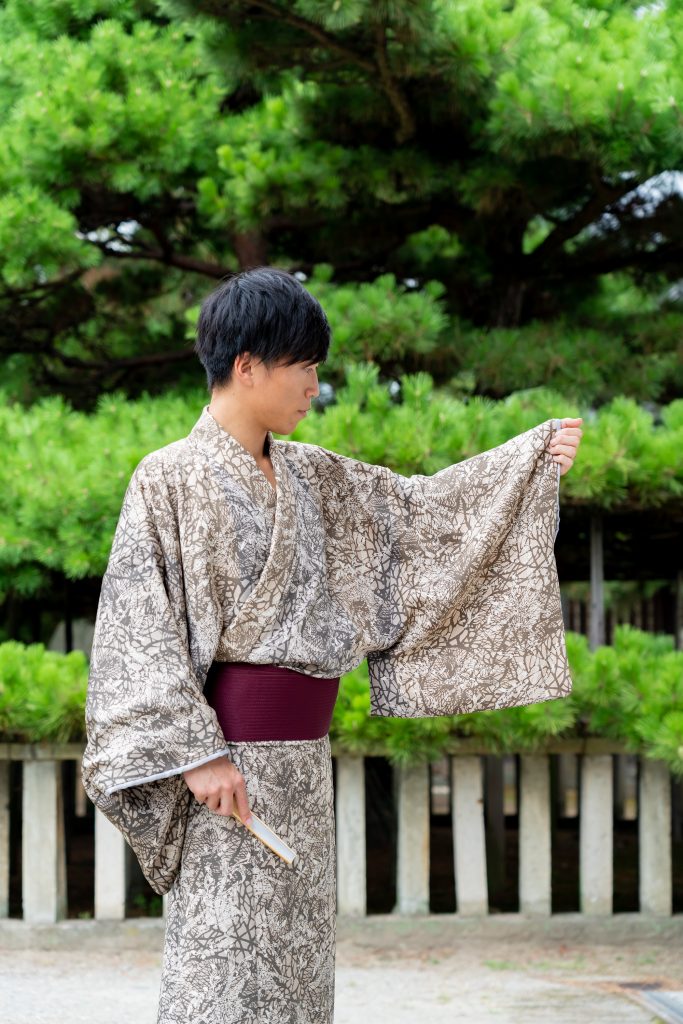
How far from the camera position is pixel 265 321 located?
2.14m

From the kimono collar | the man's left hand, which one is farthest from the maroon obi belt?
the man's left hand

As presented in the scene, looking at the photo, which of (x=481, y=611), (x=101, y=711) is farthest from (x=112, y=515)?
(x=101, y=711)

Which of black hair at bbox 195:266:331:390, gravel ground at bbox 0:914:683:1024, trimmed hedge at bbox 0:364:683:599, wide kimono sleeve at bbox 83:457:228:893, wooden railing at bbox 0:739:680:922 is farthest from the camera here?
wooden railing at bbox 0:739:680:922

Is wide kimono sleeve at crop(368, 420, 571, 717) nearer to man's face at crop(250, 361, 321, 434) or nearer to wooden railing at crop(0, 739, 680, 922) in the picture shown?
man's face at crop(250, 361, 321, 434)

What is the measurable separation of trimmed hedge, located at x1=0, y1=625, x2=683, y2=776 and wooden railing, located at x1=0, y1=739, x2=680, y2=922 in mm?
281

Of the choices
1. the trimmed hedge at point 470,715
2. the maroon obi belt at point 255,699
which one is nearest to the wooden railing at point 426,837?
the trimmed hedge at point 470,715

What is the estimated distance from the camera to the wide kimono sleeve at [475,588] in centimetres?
258

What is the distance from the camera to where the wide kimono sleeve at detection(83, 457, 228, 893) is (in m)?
2.03

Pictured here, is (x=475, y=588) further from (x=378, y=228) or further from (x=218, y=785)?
(x=378, y=228)

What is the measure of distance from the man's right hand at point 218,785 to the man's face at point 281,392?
641 millimetres

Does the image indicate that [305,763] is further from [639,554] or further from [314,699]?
[639,554]

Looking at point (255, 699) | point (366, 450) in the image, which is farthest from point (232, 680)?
point (366, 450)

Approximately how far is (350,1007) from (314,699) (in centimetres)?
191

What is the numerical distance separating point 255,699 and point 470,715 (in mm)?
2169
